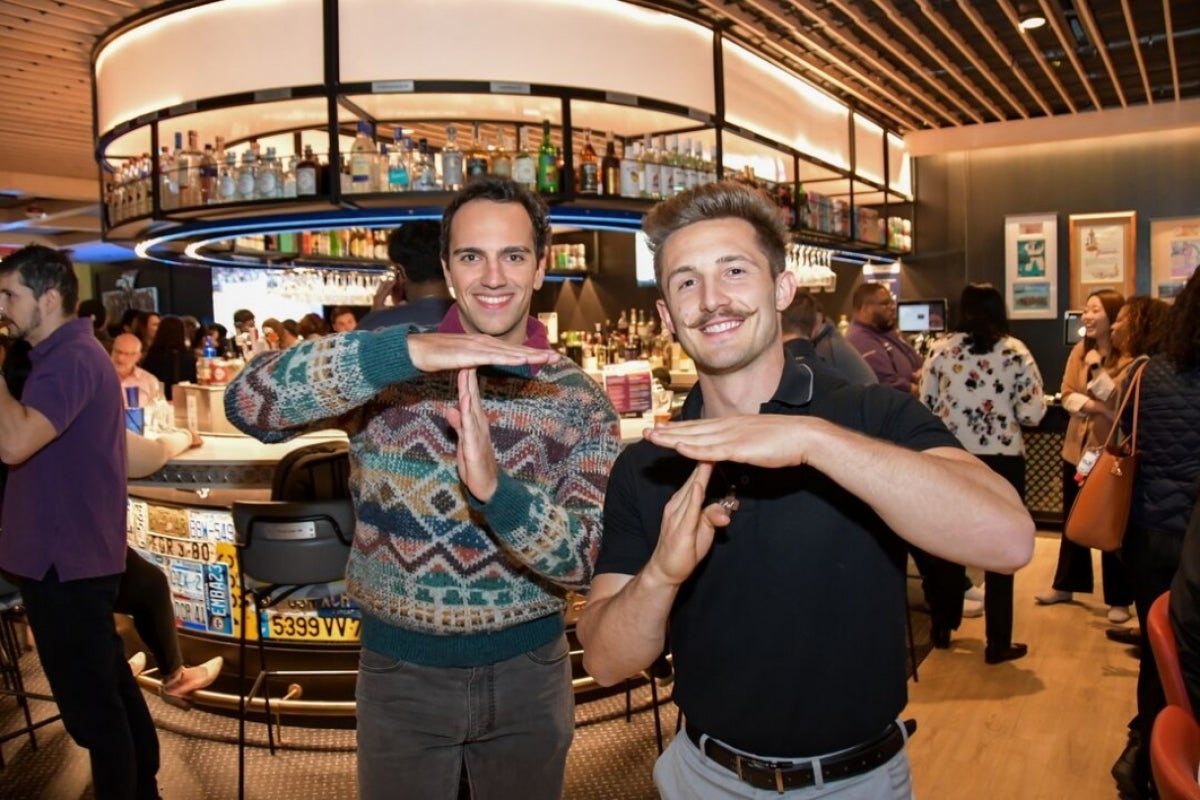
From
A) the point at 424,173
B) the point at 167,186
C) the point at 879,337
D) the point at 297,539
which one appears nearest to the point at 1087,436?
the point at 879,337

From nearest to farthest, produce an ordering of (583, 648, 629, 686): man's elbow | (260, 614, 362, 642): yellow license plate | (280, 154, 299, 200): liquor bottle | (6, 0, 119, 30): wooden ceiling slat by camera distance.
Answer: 1. (583, 648, 629, 686): man's elbow
2. (260, 614, 362, 642): yellow license plate
3. (280, 154, 299, 200): liquor bottle
4. (6, 0, 119, 30): wooden ceiling slat

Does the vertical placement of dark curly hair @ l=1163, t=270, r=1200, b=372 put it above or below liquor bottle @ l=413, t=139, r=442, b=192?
below

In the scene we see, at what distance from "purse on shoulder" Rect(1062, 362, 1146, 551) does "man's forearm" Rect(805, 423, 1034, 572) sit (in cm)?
223

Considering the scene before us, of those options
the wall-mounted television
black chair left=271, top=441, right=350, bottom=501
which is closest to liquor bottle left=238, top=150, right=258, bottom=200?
black chair left=271, top=441, right=350, bottom=501

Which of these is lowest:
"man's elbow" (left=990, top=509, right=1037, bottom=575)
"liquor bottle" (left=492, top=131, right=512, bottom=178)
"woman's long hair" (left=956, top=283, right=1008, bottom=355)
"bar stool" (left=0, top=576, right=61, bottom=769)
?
"bar stool" (left=0, top=576, right=61, bottom=769)

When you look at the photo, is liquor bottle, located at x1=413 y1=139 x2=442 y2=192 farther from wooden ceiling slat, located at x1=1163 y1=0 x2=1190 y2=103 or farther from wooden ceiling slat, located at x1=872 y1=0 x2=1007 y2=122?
wooden ceiling slat, located at x1=1163 y1=0 x2=1190 y2=103

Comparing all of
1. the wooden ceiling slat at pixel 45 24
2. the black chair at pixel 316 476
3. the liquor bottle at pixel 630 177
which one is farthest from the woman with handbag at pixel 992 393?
the wooden ceiling slat at pixel 45 24

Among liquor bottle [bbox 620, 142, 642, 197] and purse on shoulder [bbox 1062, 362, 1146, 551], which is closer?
purse on shoulder [bbox 1062, 362, 1146, 551]

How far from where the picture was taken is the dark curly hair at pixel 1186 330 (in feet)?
9.42

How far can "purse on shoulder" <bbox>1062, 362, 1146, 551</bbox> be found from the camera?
3156mm

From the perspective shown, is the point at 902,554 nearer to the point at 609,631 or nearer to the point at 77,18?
the point at 609,631

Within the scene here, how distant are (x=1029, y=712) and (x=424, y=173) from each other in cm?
337

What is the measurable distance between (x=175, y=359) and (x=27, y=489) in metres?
4.13

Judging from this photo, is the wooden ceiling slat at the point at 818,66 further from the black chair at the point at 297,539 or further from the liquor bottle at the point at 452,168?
the black chair at the point at 297,539
